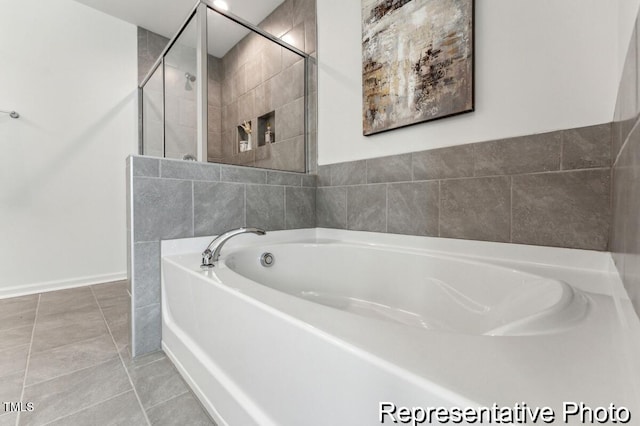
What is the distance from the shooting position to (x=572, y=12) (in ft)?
3.07

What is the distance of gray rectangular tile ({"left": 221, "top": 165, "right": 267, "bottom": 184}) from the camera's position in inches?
57.3

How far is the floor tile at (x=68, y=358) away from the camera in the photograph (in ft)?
3.39

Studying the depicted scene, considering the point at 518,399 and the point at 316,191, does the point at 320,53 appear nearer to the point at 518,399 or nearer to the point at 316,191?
the point at 316,191

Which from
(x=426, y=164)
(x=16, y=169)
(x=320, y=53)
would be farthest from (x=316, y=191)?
(x=16, y=169)

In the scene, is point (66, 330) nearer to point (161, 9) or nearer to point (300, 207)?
point (300, 207)

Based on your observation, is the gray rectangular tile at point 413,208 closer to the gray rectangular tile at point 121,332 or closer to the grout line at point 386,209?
the grout line at point 386,209

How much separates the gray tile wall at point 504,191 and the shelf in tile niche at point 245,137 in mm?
924

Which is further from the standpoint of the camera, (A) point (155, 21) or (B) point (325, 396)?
(A) point (155, 21)

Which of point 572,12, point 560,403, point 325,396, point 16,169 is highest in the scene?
point 572,12

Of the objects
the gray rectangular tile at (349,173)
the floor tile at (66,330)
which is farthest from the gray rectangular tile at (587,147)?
the floor tile at (66,330)

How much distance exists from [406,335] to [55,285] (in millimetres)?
2831

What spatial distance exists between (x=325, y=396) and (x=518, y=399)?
292mm

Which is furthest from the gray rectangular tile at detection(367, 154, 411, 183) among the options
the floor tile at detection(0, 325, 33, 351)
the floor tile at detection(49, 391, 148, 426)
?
the floor tile at detection(0, 325, 33, 351)

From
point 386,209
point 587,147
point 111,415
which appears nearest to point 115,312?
point 111,415
